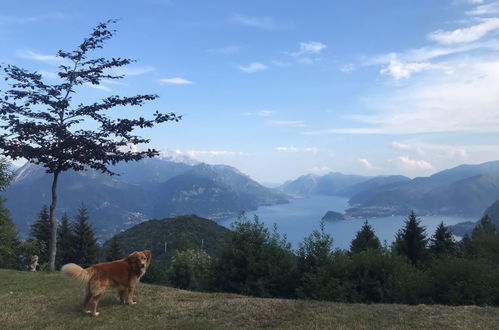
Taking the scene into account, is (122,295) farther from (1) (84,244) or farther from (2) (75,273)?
(1) (84,244)

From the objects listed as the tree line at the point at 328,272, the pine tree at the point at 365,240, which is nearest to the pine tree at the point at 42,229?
the tree line at the point at 328,272

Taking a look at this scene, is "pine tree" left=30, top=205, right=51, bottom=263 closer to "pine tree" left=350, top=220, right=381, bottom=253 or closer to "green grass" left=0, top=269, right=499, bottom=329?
"pine tree" left=350, top=220, right=381, bottom=253

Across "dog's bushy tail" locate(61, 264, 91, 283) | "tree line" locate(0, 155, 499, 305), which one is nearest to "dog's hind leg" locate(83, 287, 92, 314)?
"dog's bushy tail" locate(61, 264, 91, 283)

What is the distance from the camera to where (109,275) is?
9.67 meters

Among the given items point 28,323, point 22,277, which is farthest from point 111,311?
point 22,277

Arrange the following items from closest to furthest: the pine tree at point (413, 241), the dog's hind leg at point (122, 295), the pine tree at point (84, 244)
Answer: the dog's hind leg at point (122, 295), the pine tree at point (413, 241), the pine tree at point (84, 244)

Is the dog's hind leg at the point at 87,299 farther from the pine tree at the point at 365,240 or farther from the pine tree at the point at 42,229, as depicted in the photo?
the pine tree at the point at 42,229

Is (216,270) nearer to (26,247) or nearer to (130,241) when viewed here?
(26,247)

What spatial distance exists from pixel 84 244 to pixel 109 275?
50256 mm

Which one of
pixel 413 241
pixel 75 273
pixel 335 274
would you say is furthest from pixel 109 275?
pixel 413 241

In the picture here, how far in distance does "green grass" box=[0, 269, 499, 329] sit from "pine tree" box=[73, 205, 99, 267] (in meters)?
46.3

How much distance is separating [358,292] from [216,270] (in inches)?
309

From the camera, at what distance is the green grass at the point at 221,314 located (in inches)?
336

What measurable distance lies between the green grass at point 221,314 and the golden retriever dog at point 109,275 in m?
0.37
